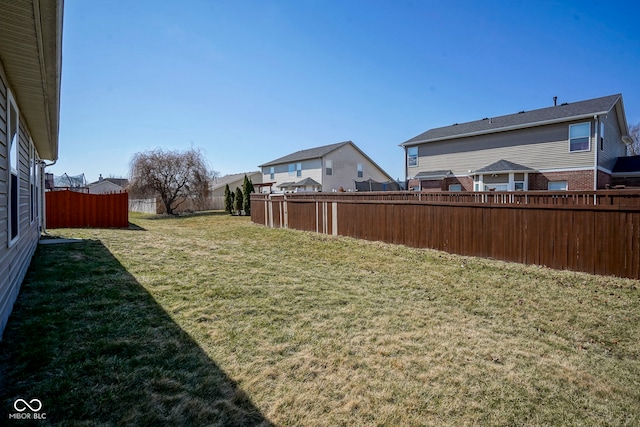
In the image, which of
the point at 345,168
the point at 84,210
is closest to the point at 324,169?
the point at 345,168

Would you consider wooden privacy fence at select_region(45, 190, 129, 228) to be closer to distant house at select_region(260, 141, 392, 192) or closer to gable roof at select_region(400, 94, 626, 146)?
distant house at select_region(260, 141, 392, 192)

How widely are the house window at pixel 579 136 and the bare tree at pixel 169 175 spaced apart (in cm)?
2481

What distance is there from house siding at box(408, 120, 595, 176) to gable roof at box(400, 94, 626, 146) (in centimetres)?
36

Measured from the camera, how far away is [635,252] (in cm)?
550

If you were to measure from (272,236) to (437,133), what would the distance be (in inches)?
545

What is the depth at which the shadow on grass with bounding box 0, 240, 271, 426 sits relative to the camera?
6.73 feet

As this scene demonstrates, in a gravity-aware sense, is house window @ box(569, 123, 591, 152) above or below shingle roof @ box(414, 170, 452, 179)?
above

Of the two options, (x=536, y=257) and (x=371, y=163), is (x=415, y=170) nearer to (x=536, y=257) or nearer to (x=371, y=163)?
(x=371, y=163)

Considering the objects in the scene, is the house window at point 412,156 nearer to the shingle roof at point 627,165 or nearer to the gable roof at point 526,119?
the gable roof at point 526,119

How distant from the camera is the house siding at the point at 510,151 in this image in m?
15.1

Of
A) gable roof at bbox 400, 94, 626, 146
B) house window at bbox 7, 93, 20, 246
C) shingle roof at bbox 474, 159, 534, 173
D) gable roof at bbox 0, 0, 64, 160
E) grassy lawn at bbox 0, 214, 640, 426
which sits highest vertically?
gable roof at bbox 400, 94, 626, 146

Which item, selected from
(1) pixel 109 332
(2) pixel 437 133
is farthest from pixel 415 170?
(1) pixel 109 332

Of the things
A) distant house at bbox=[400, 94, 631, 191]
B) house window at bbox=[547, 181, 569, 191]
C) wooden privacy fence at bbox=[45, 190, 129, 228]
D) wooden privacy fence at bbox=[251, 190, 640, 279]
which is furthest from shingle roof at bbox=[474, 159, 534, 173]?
wooden privacy fence at bbox=[45, 190, 129, 228]

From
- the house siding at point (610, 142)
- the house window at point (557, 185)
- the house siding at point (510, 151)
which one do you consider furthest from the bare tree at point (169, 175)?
the house siding at point (610, 142)
